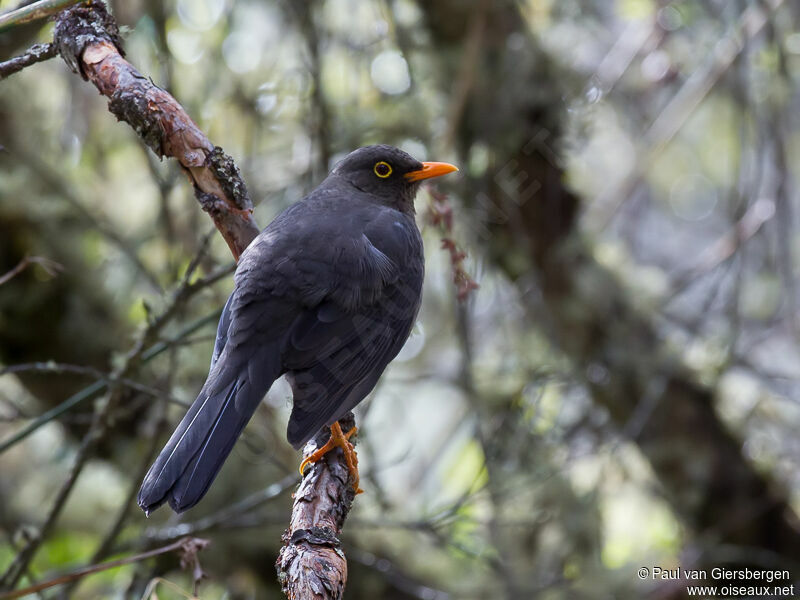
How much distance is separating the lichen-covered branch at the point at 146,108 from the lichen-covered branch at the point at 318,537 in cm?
101

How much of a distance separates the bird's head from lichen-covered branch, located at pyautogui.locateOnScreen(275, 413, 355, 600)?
1.71 m

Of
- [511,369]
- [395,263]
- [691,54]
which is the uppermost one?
[691,54]

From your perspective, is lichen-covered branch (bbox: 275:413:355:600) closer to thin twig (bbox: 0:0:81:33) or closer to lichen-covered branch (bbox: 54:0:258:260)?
lichen-covered branch (bbox: 54:0:258:260)

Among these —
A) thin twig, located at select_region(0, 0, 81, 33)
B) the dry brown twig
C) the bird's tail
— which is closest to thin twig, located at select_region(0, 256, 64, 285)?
the bird's tail

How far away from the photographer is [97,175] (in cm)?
612

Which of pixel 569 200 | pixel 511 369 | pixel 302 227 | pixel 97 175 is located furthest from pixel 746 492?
pixel 97 175

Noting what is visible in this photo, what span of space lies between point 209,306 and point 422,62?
2.52 metres

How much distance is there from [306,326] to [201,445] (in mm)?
767

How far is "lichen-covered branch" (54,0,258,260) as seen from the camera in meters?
2.96

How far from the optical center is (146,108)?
295 centimetres

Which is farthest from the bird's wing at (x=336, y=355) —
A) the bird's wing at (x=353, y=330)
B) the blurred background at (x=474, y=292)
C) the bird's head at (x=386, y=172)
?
the blurred background at (x=474, y=292)

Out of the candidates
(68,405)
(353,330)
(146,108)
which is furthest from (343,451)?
(146,108)

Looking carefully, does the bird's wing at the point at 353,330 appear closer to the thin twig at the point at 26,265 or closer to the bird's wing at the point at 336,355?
the bird's wing at the point at 336,355

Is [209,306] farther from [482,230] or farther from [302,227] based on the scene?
[482,230]
